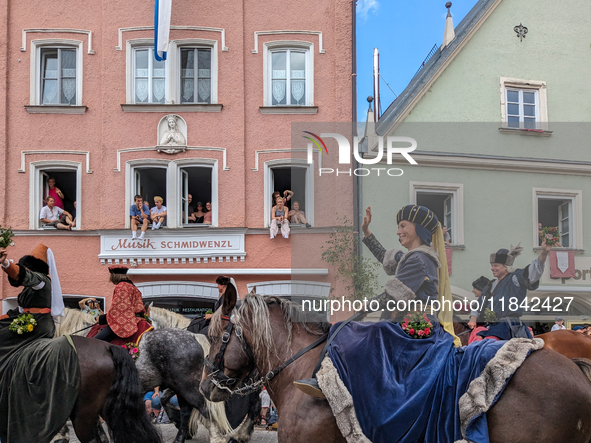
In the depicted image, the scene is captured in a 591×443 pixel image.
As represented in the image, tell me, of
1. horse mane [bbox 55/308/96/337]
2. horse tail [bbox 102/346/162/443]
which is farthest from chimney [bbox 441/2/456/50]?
horse tail [bbox 102/346/162/443]

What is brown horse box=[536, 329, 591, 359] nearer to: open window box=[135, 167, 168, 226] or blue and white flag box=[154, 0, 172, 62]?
open window box=[135, 167, 168, 226]

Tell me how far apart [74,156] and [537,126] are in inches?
388

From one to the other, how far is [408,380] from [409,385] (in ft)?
0.10

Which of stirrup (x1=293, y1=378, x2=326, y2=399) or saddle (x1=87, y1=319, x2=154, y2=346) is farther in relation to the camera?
saddle (x1=87, y1=319, x2=154, y2=346)

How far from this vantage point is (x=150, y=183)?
13508 millimetres

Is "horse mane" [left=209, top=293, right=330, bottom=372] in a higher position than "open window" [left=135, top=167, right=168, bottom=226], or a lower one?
lower

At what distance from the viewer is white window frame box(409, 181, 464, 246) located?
5.09 meters

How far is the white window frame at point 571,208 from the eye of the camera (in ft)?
17.9

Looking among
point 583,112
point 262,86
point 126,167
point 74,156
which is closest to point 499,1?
point 583,112

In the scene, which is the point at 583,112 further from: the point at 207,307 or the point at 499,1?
the point at 207,307

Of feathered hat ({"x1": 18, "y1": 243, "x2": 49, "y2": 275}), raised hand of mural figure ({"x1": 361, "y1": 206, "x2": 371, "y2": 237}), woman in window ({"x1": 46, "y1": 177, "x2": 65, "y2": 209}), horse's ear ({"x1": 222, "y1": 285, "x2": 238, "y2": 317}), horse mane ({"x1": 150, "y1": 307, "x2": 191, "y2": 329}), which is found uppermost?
woman in window ({"x1": 46, "y1": 177, "x2": 65, "y2": 209})

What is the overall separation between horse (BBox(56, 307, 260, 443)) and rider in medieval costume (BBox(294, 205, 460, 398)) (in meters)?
3.16

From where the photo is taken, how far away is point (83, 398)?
5.19m

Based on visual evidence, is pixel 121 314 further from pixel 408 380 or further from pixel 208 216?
pixel 208 216
